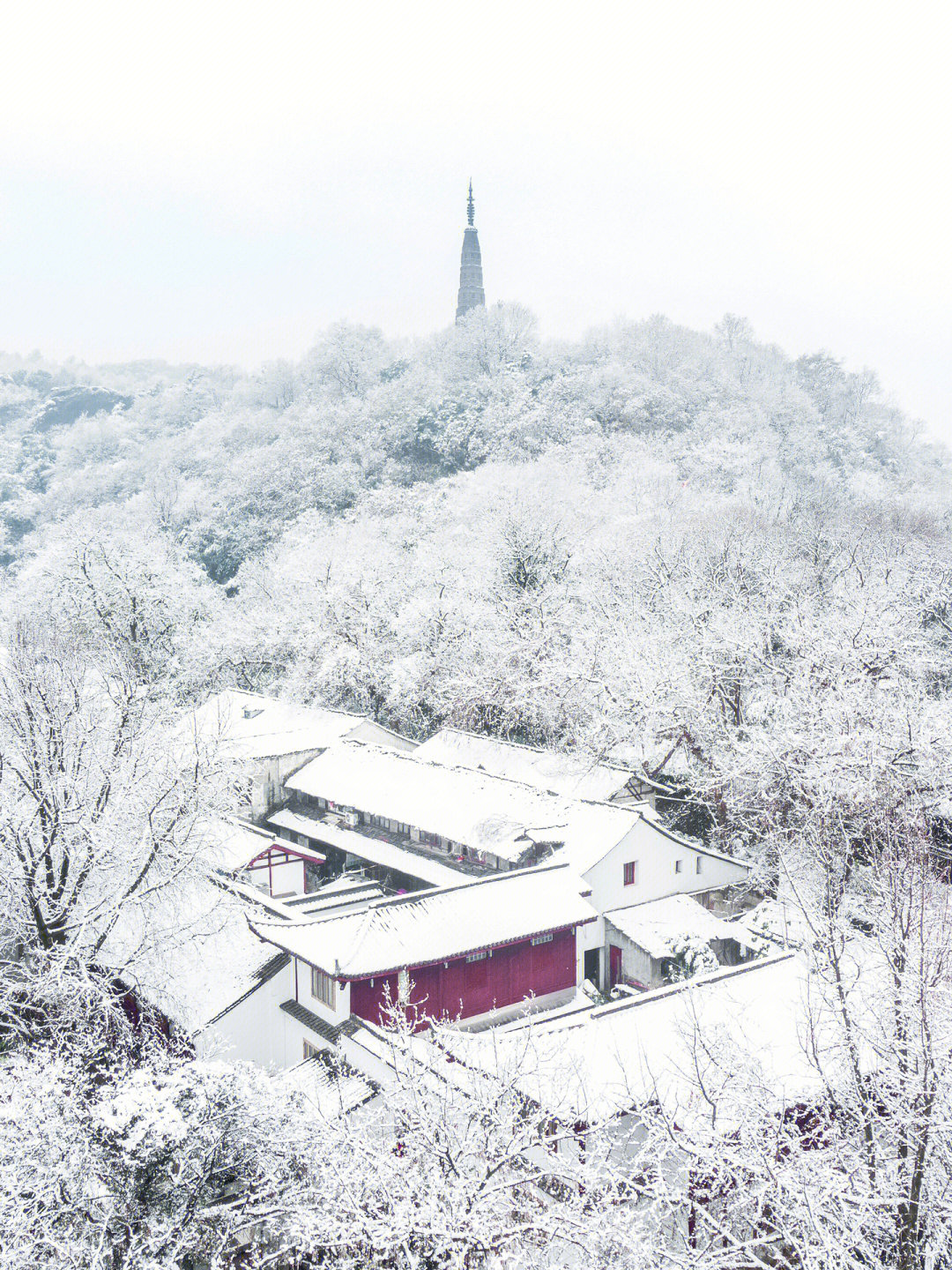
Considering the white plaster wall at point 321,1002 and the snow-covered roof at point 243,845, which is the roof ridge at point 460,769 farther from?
the white plaster wall at point 321,1002

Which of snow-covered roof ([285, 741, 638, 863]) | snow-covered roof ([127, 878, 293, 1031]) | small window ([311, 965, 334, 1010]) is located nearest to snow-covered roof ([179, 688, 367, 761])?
snow-covered roof ([285, 741, 638, 863])

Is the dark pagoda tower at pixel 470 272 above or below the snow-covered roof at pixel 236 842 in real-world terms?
above

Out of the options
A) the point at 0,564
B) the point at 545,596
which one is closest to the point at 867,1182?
the point at 545,596

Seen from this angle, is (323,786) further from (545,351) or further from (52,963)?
(545,351)

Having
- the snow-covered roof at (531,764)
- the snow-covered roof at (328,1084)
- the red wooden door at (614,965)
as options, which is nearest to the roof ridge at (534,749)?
the snow-covered roof at (531,764)

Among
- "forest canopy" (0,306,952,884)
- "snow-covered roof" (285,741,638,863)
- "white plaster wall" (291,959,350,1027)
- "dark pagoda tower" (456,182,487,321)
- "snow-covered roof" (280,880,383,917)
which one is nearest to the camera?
"white plaster wall" (291,959,350,1027)

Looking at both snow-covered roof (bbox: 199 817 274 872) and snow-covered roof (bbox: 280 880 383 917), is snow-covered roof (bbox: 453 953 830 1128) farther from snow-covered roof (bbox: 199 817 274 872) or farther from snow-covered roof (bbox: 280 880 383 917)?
snow-covered roof (bbox: 199 817 274 872)
